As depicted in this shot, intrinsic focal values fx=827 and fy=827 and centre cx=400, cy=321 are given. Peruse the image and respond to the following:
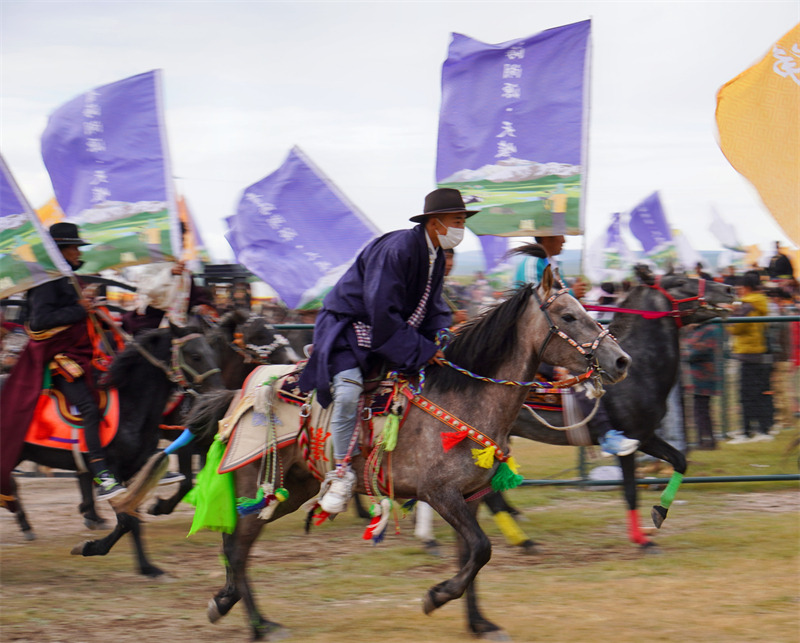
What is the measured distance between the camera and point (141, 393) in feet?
23.6

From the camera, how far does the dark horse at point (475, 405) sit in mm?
4953

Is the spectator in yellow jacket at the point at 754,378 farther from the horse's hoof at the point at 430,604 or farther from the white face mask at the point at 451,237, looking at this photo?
the horse's hoof at the point at 430,604

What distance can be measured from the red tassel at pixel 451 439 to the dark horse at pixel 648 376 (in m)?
2.62

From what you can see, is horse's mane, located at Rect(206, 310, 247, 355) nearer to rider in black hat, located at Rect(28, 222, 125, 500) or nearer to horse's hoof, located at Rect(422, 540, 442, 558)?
rider in black hat, located at Rect(28, 222, 125, 500)

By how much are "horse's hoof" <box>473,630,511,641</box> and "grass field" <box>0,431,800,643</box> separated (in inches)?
4.3

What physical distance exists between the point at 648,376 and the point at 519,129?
2.64 metres

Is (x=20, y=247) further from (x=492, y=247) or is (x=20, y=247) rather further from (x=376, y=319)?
(x=492, y=247)

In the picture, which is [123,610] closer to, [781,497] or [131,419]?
[131,419]

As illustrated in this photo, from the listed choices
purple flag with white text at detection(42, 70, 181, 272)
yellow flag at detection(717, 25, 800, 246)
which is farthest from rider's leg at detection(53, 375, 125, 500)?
yellow flag at detection(717, 25, 800, 246)

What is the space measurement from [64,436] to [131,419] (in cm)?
56

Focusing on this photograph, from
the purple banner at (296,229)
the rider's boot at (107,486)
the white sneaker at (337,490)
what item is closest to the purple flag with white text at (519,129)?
the white sneaker at (337,490)

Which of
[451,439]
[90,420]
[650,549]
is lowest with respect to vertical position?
[650,549]

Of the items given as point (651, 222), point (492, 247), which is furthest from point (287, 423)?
point (651, 222)

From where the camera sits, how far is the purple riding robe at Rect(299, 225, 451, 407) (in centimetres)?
500
